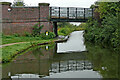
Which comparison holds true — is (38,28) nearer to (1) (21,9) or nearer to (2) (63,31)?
(1) (21,9)

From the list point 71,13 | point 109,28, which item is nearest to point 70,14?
point 71,13

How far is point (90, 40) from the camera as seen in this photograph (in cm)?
2253

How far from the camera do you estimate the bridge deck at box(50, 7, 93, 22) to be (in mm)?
25047

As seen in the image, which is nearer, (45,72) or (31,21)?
(45,72)

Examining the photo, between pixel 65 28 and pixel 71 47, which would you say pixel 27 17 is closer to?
pixel 71 47

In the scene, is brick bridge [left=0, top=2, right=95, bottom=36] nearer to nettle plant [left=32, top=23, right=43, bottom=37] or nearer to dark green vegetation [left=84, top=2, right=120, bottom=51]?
nettle plant [left=32, top=23, right=43, bottom=37]

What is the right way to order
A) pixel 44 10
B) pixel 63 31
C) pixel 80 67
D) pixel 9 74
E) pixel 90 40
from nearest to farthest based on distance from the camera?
1. pixel 9 74
2. pixel 80 67
3. pixel 90 40
4. pixel 44 10
5. pixel 63 31

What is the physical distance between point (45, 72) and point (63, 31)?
28.5 metres

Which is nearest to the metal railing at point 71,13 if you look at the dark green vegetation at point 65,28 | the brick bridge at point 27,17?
the brick bridge at point 27,17

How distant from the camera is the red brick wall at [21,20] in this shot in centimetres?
2473

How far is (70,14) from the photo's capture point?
25375mm

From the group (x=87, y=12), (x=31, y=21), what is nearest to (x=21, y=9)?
(x=31, y=21)

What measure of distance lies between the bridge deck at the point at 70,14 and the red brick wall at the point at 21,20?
1.38 m

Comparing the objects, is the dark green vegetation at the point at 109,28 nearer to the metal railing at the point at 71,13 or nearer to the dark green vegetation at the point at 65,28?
the metal railing at the point at 71,13
